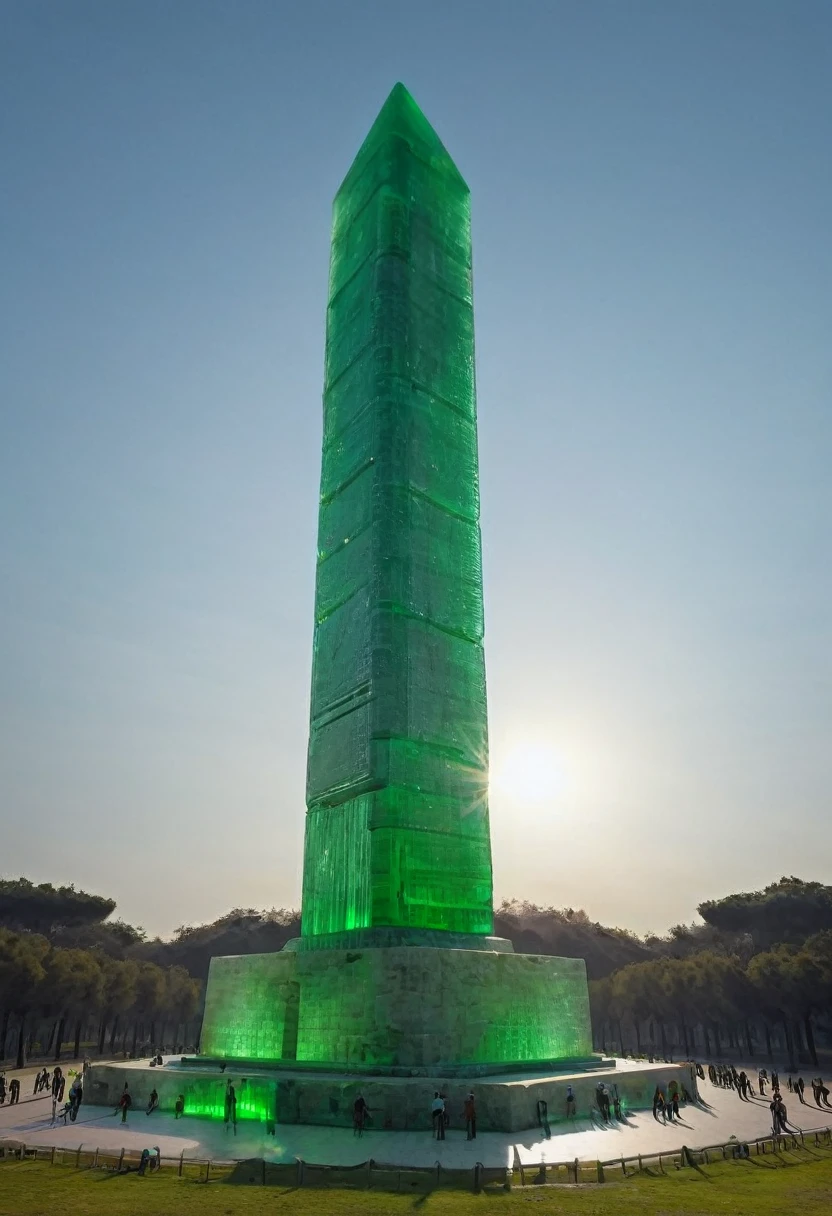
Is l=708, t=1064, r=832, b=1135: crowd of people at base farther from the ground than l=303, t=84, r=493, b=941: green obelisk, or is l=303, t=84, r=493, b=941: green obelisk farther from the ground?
l=303, t=84, r=493, b=941: green obelisk

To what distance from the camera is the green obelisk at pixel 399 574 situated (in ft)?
81.6

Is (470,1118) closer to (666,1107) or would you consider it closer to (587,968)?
(666,1107)

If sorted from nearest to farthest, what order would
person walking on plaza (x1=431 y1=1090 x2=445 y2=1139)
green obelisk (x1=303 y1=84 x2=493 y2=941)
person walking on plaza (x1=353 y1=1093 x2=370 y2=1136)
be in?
1. person walking on plaza (x1=431 y1=1090 x2=445 y2=1139)
2. person walking on plaza (x1=353 y1=1093 x2=370 y2=1136)
3. green obelisk (x1=303 y1=84 x2=493 y2=941)

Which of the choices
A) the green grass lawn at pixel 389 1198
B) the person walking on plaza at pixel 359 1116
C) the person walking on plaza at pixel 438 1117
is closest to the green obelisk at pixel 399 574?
the person walking on plaza at pixel 359 1116

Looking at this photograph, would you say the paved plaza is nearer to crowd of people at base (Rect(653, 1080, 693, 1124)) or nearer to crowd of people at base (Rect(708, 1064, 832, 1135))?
crowd of people at base (Rect(653, 1080, 693, 1124))

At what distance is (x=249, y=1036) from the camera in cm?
2439

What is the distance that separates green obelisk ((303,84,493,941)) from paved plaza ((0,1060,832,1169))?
6599 millimetres

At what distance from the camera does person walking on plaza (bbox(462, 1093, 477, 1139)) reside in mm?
16406

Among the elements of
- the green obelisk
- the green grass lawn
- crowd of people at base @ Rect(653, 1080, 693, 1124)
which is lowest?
crowd of people at base @ Rect(653, 1080, 693, 1124)

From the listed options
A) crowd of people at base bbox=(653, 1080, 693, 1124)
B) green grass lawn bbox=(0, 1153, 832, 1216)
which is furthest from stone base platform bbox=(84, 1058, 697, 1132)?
green grass lawn bbox=(0, 1153, 832, 1216)

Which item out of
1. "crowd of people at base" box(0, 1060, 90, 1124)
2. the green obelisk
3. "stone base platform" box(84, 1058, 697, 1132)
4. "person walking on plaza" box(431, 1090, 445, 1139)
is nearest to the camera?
"person walking on plaza" box(431, 1090, 445, 1139)

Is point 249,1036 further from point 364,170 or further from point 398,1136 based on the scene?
point 364,170

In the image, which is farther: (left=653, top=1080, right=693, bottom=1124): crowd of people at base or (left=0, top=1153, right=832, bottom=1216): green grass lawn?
(left=653, top=1080, right=693, bottom=1124): crowd of people at base

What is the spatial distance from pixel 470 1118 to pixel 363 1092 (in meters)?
2.63
